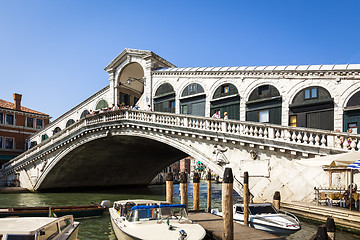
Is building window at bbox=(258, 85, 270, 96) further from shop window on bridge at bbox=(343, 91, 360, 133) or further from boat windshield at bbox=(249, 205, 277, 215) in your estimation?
boat windshield at bbox=(249, 205, 277, 215)

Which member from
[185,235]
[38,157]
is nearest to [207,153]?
[185,235]

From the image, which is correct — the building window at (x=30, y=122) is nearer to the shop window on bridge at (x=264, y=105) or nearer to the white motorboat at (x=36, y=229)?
the shop window on bridge at (x=264, y=105)

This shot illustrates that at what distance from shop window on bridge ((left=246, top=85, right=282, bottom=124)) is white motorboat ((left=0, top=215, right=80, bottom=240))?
12.9 m

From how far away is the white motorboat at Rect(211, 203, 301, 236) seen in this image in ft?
32.0

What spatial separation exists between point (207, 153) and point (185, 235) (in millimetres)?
9955

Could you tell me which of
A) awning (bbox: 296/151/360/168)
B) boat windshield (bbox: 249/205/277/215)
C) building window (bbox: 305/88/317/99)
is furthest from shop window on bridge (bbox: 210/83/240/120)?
boat windshield (bbox: 249/205/277/215)

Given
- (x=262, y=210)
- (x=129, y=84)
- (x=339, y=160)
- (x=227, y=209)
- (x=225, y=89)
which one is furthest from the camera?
(x=129, y=84)

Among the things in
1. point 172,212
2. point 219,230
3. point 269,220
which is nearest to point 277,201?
point 269,220

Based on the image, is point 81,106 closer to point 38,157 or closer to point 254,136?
point 38,157

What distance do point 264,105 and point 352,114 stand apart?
4.75 meters

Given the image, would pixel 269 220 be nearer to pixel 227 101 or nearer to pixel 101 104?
pixel 227 101

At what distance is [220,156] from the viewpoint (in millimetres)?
15648

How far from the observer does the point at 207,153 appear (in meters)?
16.4

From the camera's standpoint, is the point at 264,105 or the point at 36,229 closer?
the point at 36,229
